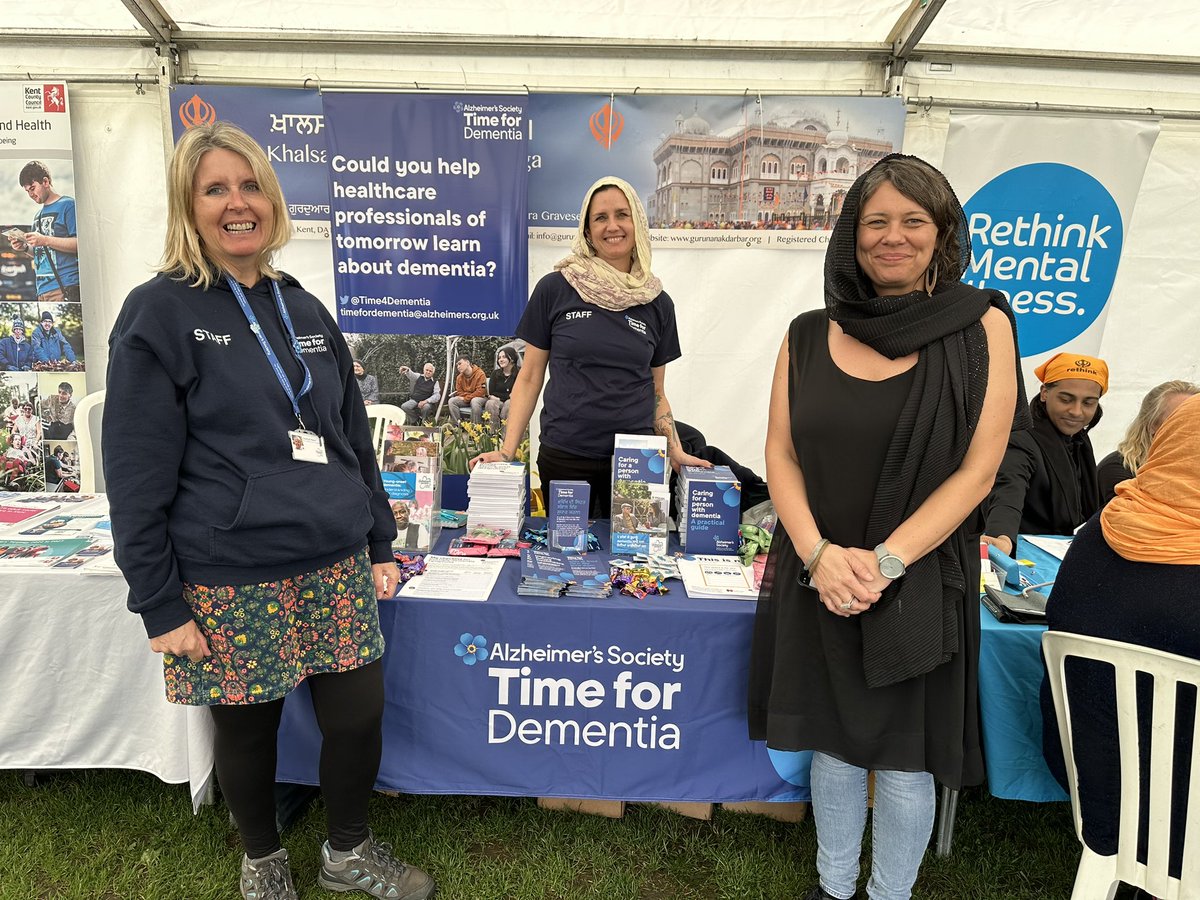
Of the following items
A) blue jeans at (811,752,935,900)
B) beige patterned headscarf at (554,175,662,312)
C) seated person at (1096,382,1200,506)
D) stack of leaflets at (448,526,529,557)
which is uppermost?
beige patterned headscarf at (554,175,662,312)

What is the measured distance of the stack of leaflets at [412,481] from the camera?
1.89m

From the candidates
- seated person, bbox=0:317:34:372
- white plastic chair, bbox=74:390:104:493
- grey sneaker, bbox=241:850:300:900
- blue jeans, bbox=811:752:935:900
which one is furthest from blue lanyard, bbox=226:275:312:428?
seated person, bbox=0:317:34:372

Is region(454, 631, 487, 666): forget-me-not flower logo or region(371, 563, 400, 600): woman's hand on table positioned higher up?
region(371, 563, 400, 600): woman's hand on table

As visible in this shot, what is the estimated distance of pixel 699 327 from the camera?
348cm

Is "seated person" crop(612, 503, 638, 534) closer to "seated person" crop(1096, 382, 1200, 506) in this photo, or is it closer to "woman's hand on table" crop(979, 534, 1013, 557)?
"woman's hand on table" crop(979, 534, 1013, 557)

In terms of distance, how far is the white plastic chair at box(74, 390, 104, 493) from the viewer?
251 cm

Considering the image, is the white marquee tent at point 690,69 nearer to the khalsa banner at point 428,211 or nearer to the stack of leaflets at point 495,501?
the khalsa banner at point 428,211

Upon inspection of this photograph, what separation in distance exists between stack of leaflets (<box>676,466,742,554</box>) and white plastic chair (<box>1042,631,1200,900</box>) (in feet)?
2.67

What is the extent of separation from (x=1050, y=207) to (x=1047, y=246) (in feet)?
0.59

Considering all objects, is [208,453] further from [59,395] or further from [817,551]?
[59,395]

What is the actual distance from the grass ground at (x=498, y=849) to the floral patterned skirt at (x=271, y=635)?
61 centimetres

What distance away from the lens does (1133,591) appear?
119 cm

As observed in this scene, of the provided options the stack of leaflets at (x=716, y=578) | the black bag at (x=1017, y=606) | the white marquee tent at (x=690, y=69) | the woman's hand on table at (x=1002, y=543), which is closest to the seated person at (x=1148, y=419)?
the woman's hand on table at (x=1002, y=543)

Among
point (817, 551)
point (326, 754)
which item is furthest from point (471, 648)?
point (817, 551)
